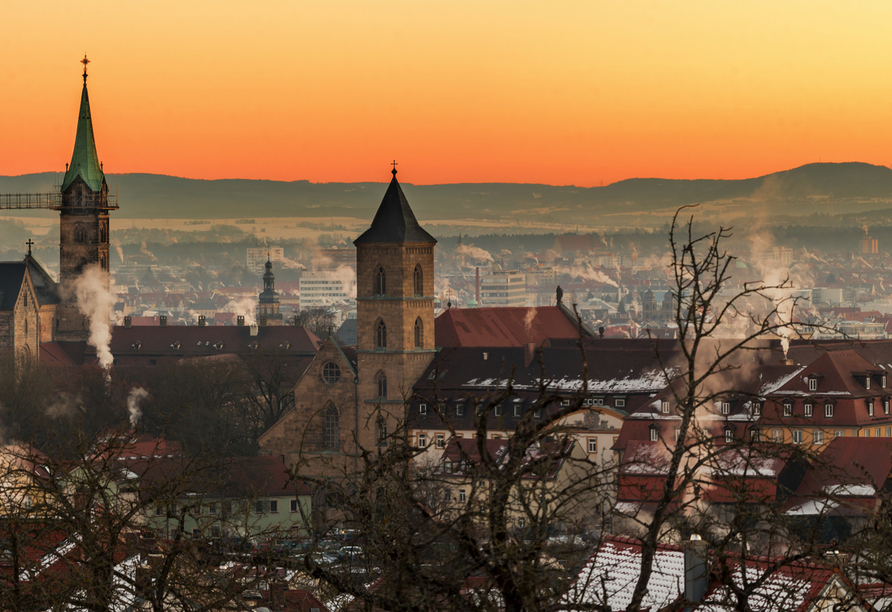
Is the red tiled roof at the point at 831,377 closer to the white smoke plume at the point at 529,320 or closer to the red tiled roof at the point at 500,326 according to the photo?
the red tiled roof at the point at 500,326

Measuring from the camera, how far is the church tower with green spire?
408ft

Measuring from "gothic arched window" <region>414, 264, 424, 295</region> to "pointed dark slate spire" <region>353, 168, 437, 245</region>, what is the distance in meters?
1.39

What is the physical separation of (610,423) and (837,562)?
221ft

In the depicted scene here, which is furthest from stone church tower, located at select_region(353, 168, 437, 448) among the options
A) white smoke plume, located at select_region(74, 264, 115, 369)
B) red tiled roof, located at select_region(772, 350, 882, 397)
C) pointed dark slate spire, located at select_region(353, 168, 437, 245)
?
white smoke plume, located at select_region(74, 264, 115, 369)

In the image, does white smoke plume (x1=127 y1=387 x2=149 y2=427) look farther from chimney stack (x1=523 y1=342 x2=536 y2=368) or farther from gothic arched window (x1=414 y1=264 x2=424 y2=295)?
chimney stack (x1=523 y1=342 x2=536 y2=368)

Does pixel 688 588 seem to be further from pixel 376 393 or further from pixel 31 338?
pixel 31 338

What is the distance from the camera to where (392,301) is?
269ft

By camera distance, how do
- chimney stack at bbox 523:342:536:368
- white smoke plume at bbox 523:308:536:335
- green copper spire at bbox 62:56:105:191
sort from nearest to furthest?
chimney stack at bbox 523:342:536:368
white smoke plume at bbox 523:308:536:335
green copper spire at bbox 62:56:105:191

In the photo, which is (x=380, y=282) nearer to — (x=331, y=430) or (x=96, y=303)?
(x=331, y=430)

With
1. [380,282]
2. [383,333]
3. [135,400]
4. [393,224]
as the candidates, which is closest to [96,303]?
[135,400]

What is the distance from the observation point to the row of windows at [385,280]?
3233 inches

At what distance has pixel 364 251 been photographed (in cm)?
8244

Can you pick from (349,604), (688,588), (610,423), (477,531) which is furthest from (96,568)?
(610,423)

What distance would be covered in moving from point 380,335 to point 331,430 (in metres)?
5.04
